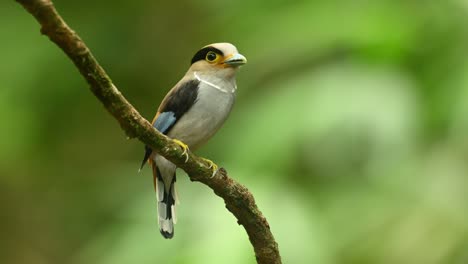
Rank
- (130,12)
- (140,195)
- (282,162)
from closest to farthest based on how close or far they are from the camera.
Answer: (282,162)
(140,195)
(130,12)

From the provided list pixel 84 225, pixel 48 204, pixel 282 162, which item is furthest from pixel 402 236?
pixel 48 204

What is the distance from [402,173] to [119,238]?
1.36m

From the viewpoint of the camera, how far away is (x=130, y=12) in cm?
564

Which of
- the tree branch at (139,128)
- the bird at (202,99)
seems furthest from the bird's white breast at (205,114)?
the tree branch at (139,128)

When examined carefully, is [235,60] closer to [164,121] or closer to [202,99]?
[202,99]

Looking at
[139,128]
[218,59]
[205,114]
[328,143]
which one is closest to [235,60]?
[218,59]

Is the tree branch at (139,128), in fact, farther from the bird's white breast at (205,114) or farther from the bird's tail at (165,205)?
the bird's tail at (165,205)

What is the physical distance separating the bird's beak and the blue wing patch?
23 cm

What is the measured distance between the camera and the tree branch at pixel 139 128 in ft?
4.76

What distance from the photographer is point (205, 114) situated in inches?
92.4

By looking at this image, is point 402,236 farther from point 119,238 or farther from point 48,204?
point 48,204

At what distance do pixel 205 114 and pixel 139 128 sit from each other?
62cm

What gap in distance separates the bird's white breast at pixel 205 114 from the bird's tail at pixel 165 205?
0.33 metres

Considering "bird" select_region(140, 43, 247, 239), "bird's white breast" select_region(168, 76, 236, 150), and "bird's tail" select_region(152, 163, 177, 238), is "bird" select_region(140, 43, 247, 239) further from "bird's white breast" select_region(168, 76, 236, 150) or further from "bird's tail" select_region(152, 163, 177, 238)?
"bird's tail" select_region(152, 163, 177, 238)
